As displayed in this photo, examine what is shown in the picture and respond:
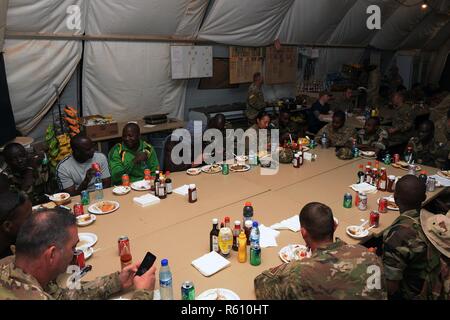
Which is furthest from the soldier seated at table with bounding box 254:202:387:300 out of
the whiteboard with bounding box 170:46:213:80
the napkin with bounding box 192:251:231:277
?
the whiteboard with bounding box 170:46:213:80

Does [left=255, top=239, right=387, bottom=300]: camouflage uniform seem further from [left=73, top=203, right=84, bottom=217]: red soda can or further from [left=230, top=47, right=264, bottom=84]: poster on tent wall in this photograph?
[left=230, top=47, right=264, bottom=84]: poster on tent wall

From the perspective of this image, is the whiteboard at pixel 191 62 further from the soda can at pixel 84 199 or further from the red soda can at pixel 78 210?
the red soda can at pixel 78 210

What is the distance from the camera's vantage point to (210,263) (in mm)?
2344

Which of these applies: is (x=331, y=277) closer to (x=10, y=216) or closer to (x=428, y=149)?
(x=10, y=216)

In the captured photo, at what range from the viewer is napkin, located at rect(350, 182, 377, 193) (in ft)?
11.9

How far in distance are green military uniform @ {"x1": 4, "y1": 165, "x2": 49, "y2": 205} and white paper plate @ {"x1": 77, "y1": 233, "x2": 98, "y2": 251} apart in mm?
1179

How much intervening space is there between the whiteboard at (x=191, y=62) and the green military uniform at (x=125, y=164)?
282 cm

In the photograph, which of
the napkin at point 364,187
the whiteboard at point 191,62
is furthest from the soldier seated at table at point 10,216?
the whiteboard at point 191,62

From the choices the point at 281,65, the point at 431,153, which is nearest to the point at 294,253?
the point at 431,153

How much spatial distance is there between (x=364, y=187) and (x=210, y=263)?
83.9 inches

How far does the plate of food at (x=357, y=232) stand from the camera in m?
2.71

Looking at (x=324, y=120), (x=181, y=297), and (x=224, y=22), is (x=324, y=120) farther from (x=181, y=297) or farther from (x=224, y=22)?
(x=181, y=297)

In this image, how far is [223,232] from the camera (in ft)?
8.04
